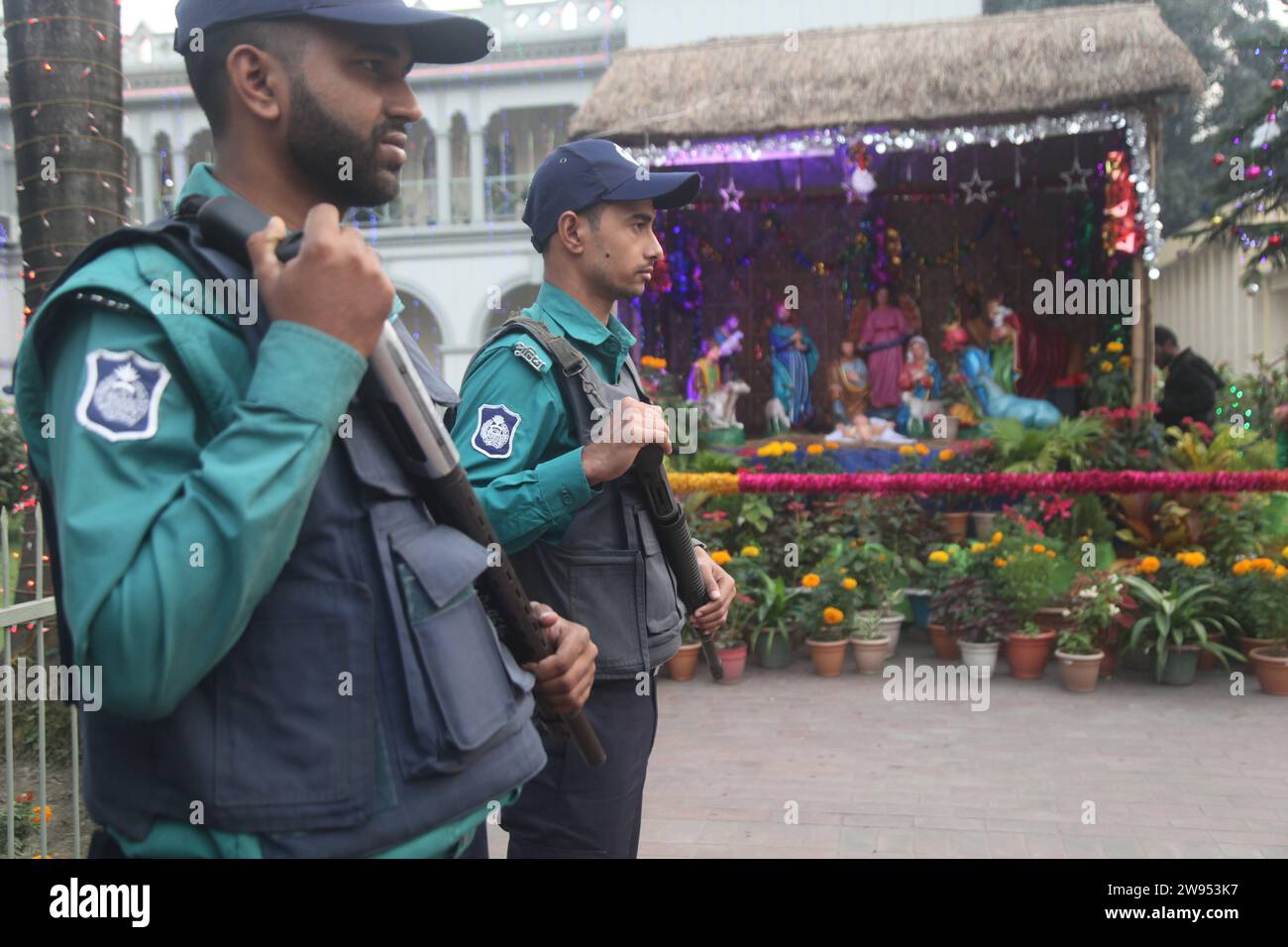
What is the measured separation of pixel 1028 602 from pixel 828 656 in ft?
4.18

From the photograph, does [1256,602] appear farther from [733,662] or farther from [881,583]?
[733,662]

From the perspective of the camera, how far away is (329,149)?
1.46 meters

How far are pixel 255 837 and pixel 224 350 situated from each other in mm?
582

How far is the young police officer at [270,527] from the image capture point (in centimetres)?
117

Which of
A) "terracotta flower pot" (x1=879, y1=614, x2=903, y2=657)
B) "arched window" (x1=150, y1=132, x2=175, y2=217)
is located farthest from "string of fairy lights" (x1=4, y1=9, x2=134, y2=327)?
"arched window" (x1=150, y1=132, x2=175, y2=217)

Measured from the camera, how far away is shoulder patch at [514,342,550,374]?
2523 mm

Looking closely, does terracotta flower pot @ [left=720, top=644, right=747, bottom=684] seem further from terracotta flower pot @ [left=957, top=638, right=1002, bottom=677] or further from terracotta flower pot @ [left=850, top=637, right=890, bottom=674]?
terracotta flower pot @ [left=957, top=638, right=1002, bottom=677]

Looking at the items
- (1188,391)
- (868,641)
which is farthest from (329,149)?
(1188,391)

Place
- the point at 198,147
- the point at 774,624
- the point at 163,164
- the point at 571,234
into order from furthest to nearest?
the point at 163,164, the point at 198,147, the point at 774,624, the point at 571,234

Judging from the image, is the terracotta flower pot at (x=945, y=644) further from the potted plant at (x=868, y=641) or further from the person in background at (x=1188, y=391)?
the person in background at (x=1188, y=391)

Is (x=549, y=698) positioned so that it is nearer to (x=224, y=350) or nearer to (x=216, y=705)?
(x=216, y=705)

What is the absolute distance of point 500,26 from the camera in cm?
2128
